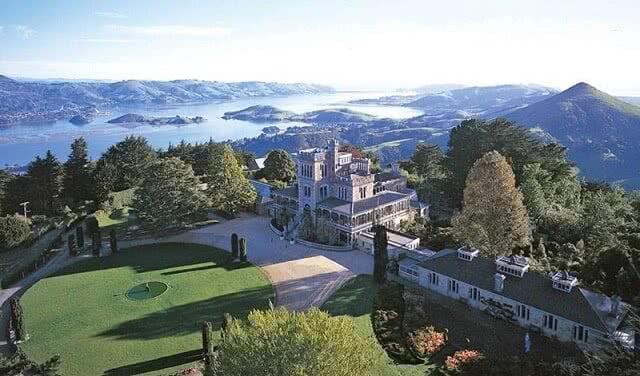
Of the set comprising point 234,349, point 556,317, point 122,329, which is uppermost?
point 234,349

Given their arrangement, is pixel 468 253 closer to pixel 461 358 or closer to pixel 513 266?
pixel 513 266

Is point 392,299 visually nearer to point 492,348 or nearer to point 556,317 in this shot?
point 492,348

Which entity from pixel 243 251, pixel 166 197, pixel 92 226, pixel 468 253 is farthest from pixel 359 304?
pixel 92 226

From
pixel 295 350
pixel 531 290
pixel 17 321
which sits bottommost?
pixel 17 321

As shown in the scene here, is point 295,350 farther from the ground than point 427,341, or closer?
farther from the ground

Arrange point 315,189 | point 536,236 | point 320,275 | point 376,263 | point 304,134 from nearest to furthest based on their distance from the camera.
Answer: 1. point 376,263
2. point 320,275
3. point 536,236
4. point 315,189
5. point 304,134

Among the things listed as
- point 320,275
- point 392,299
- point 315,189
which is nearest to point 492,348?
point 392,299

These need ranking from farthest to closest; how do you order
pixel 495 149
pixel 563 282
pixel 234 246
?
pixel 495 149, pixel 234 246, pixel 563 282

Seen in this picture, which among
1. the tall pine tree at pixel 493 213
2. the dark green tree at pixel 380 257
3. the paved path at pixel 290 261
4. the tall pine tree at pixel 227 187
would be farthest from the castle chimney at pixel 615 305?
the tall pine tree at pixel 227 187
